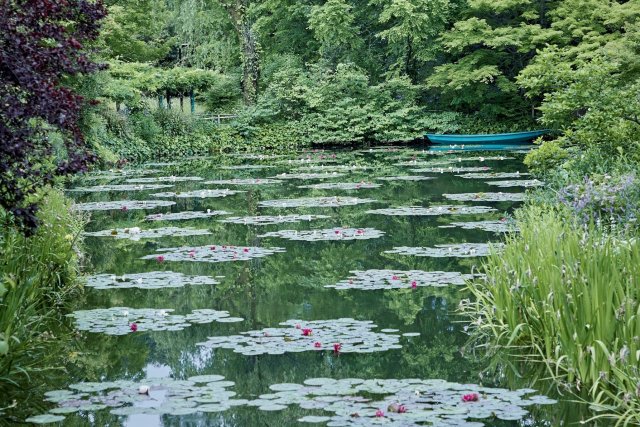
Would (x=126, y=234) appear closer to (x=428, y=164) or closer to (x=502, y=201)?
(x=502, y=201)

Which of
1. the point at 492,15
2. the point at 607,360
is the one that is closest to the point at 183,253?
the point at 607,360

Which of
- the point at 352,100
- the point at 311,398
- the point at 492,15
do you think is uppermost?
the point at 492,15

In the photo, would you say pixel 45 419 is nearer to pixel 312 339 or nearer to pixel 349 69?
pixel 312 339

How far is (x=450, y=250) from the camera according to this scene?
9844 mm

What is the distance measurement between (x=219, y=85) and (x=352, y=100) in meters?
6.38

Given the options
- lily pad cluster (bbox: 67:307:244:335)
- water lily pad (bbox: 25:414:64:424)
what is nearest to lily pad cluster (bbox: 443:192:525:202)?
lily pad cluster (bbox: 67:307:244:335)

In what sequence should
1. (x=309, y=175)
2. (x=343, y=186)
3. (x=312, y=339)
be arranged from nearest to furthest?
(x=312, y=339) < (x=343, y=186) < (x=309, y=175)

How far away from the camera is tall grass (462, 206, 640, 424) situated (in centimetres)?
491

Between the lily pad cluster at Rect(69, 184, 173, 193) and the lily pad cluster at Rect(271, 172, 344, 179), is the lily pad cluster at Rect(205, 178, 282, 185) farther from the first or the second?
the lily pad cluster at Rect(69, 184, 173, 193)

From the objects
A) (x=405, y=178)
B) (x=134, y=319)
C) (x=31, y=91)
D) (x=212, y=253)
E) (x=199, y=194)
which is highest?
(x=31, y=91)

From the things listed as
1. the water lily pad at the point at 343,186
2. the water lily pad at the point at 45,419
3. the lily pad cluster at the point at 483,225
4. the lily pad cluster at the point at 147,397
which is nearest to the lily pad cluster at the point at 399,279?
the lily pad cluster at the point at 483,225

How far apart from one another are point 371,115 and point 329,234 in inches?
839

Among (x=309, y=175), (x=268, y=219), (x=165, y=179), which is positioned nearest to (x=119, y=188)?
(x=165, y=179)

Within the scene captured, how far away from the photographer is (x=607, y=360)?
5.11m
